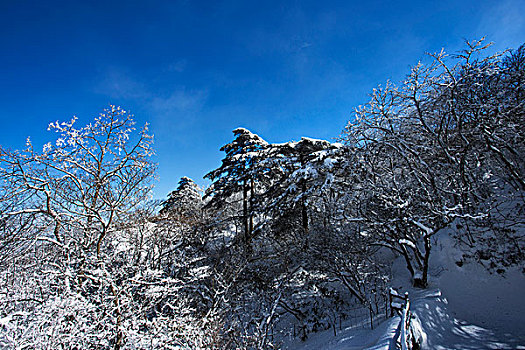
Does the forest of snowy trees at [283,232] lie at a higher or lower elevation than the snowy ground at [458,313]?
higher

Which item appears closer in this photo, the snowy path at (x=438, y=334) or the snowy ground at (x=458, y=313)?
the snowy path at (x=438, y=334)

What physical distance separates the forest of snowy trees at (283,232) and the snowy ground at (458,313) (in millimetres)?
599

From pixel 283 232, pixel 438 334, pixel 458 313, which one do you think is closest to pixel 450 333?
pixel 438 334

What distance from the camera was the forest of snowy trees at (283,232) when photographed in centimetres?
580

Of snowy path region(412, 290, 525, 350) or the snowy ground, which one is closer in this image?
snowy path region(412, 290, 525, 350)

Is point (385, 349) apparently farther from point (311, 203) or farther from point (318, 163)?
point (311, 203)

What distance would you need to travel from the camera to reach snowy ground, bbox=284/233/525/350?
569cm

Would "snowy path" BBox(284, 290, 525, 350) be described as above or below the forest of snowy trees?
below

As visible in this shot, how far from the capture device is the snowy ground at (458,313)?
5686 mm

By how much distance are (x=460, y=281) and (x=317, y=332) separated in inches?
226

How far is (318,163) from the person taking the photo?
41.3ft

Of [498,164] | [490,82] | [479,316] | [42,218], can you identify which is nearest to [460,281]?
[479,316]

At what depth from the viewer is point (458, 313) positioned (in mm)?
7562

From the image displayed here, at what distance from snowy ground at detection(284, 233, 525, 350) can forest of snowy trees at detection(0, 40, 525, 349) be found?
1.96ft
